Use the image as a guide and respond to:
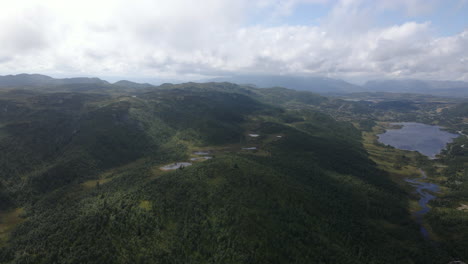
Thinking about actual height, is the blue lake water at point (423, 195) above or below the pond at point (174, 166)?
below

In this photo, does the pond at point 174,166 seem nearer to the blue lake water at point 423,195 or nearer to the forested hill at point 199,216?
the forested hill at point 199,216

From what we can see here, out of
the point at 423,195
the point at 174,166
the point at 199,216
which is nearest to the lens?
the point at 199,216

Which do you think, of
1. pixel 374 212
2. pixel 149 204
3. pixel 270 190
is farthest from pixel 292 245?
pixel 374 212

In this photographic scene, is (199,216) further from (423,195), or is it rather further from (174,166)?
(423,195)

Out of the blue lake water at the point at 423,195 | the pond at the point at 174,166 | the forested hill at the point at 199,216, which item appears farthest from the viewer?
the pond at the point at 174,166

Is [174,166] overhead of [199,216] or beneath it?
beneath

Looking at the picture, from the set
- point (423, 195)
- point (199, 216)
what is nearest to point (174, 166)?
point (199, 216)

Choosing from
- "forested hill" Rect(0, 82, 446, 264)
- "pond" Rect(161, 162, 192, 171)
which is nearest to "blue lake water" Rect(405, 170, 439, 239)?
"forested hill" Rect(0, 82, 446, 264)

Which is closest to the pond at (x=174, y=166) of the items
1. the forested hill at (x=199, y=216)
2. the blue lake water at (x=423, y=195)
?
the forested hill at (x=199, y=216)

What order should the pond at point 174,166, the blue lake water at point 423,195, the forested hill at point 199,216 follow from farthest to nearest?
1. the pond at point 174,166
2. the blue lake water at point 423,195
3. the forested hill at point 199,216

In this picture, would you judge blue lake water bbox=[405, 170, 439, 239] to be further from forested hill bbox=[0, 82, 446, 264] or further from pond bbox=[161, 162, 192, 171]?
pond bbox=[161, 162, 192, 171]

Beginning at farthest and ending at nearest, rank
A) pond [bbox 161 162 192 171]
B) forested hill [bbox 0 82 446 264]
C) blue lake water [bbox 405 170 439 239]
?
pond [bbox 161 162 192 171] → blue lake water [bbox 405 170 439 239] → forested hill [bbox 0 82 446 264]
